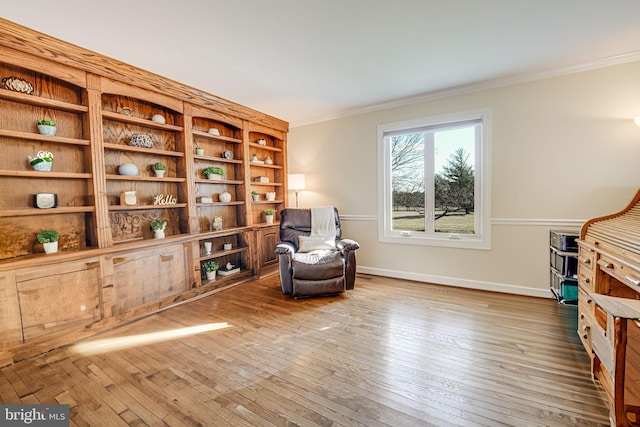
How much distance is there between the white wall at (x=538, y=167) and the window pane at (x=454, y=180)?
275mm

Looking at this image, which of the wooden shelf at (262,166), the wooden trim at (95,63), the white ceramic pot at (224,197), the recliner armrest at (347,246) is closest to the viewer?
the wooden trim at (95,63)

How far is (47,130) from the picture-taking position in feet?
7.78

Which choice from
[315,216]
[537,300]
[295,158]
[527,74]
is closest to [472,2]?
[527,74]

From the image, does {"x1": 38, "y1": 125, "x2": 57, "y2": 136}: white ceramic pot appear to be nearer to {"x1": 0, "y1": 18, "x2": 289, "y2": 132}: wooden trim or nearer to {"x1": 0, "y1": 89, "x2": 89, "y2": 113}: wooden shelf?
{"x1": 0, "y1": 89, "x2": 89, "y2": 113}: wooden shelf

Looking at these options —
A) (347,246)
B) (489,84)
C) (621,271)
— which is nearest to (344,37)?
(489,84)

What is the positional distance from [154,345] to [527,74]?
463 centimetres

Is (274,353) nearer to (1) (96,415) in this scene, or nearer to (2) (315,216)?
(1) (96,415)

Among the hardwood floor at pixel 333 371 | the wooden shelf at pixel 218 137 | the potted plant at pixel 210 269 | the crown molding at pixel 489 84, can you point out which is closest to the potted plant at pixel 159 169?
the wooden shelf at pixel 218 137

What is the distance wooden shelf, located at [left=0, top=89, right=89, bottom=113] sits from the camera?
2168 mm

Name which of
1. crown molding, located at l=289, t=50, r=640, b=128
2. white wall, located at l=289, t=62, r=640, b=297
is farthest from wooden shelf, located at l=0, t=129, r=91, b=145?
white wall, located at l=289, t=62, r=640, b=297

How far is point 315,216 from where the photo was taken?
3902 mm

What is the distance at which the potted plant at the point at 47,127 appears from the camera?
2.35 meters

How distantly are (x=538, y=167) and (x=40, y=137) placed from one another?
4902 millimetres

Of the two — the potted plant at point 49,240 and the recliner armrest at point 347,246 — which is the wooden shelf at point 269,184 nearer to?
the recliner armrest at point 347,246
